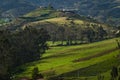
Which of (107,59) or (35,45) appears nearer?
(107,59)

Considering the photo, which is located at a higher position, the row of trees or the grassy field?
the row of trees

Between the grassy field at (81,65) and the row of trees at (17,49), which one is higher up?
the row of trees at (17,49)

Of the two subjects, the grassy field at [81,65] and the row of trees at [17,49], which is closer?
Result: the grassy field at [81,65]

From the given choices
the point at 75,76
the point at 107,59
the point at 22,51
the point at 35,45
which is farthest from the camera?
the point at 35,45

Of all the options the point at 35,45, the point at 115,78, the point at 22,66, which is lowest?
the point at 115,78

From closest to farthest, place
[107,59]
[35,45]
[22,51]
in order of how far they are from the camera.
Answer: [107,59] → [22,51] → [35,45]

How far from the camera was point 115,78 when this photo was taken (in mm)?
115062

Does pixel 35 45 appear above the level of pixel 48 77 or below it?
above

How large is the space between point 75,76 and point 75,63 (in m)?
18.5

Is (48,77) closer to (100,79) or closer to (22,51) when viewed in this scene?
(100,79)

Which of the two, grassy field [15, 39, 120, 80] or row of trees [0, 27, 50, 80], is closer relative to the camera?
grassy field [15, 39, 120, 80]

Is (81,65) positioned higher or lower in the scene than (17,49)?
lower

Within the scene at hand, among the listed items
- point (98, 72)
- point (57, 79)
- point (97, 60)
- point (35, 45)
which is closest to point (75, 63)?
point (97, 60)

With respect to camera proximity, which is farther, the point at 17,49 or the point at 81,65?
the point at 17,49
